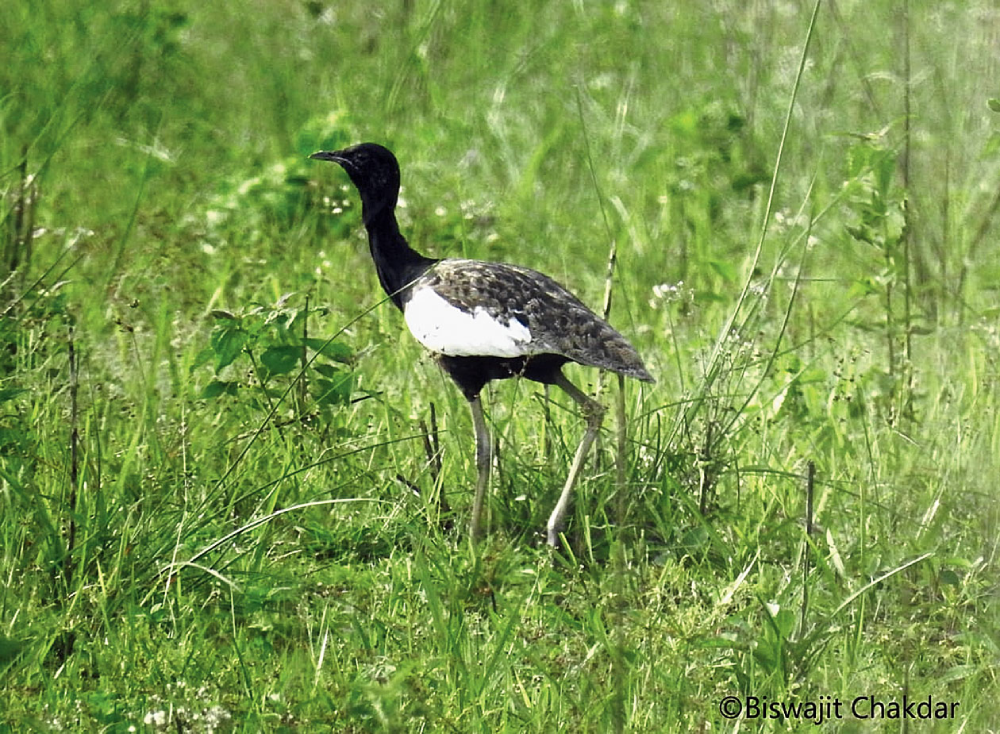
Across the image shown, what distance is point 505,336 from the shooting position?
172 inches

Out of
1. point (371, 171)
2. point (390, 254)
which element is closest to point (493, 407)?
point (390, 254)

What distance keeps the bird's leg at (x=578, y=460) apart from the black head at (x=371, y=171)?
98 centimetres

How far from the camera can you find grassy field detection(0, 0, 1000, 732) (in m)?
3.53

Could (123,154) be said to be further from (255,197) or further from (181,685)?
(181,685)

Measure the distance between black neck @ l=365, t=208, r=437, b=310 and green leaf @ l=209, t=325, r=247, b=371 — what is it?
1.97 ft

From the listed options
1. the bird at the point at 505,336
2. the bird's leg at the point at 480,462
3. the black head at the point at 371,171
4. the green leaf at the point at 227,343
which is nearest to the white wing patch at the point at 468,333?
the bird at the point at 505,336

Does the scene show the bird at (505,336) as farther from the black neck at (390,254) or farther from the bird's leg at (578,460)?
the black neck at (390,254)

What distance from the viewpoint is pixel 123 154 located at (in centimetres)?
726

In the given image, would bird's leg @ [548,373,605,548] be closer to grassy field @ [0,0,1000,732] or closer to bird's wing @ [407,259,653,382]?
grassy field @ [0,0,1000,732]

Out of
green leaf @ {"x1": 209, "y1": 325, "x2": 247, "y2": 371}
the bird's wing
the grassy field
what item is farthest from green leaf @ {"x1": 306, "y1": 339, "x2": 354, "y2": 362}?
the bird's wing

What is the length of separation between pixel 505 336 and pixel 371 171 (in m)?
0.91

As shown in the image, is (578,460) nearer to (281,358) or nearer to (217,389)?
(281,358)

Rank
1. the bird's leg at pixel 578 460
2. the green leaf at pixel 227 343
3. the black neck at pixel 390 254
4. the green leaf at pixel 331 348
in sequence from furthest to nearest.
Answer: the black neck at pixel 390 254
the green leaf at pixel 331 348
the green leaf at pixel 227 343
the bird's leg at pixel 578 460

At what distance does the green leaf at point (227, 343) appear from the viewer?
439 centimetres
